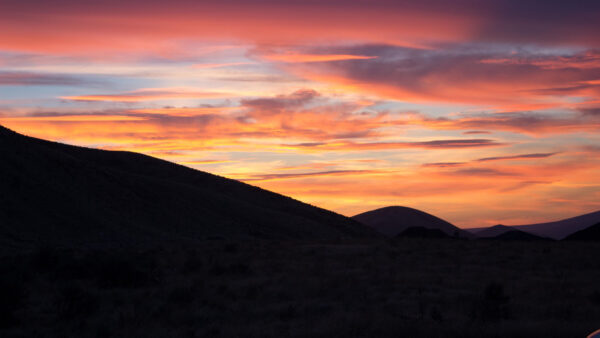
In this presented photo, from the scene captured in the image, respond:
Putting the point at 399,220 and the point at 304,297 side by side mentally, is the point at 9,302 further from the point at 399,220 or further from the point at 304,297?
the point at 399,220

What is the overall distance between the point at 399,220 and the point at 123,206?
127440 millimetres

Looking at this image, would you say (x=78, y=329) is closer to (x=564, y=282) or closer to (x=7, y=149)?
(x=564, y=282)

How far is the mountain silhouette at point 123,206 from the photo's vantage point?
50750 millimetres

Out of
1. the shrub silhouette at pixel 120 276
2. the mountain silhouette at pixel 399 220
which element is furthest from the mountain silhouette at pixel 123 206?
the mountain silhouette at pixel 399 220

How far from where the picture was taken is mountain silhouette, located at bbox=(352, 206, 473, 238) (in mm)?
178500

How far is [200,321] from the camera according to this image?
15359mm

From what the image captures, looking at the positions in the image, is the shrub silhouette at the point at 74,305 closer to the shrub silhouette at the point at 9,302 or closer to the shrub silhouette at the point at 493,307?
the shrub silhouette at the point at 9,302

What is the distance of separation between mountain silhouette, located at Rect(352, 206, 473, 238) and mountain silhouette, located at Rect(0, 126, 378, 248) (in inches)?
2873

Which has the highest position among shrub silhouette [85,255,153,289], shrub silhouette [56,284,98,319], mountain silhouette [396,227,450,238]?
mountain silhouette [396,227,450,238]

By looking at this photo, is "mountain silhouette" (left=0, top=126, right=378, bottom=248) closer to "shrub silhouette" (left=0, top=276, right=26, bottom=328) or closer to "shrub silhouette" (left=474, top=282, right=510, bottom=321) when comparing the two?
"shrub silhouette" (left=0, top=276, right=26, bottom=328)

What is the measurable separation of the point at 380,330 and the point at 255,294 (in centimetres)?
658

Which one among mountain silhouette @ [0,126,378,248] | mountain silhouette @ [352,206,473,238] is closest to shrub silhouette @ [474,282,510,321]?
mountain silhouette @ [0,126,378,248]

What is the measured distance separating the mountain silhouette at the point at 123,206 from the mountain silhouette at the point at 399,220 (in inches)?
2873

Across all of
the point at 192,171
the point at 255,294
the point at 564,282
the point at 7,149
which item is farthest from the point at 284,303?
the point at 192,171
